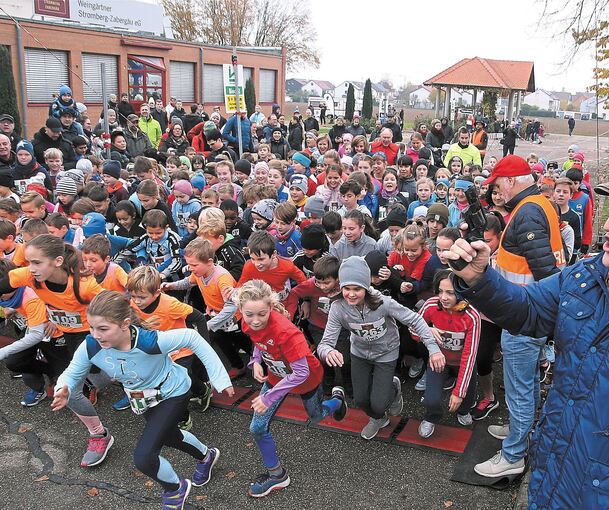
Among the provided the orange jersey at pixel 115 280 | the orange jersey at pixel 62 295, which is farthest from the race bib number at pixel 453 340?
the orange jersey at pixel 62 295

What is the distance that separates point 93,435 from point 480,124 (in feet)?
38.6

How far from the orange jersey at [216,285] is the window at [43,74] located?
2097 centimetres

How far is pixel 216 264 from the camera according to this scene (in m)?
5.81

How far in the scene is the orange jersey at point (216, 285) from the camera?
5273 mm

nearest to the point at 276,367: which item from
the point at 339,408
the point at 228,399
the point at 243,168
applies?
the point at 339,408

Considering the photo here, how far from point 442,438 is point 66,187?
5719 millimetres

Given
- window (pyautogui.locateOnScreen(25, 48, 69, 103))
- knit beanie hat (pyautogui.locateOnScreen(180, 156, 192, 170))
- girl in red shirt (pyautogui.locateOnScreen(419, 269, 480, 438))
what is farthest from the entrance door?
girl in red shirt (pyautogui.locateOnScreen(419, 269, 480, 438))

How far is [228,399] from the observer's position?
5.44m

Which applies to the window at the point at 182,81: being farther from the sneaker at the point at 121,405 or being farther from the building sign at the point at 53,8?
the sneaker at the point at 121,405

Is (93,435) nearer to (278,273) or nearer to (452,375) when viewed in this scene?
(278,273)

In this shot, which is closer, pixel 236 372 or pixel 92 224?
pixel 236 372

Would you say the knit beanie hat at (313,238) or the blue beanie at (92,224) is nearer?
the knit beanie hat at (313,238)

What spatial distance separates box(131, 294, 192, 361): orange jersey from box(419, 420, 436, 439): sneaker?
2000 millimetres

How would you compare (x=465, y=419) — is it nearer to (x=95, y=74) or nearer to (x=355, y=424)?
(x=355, y=424)
